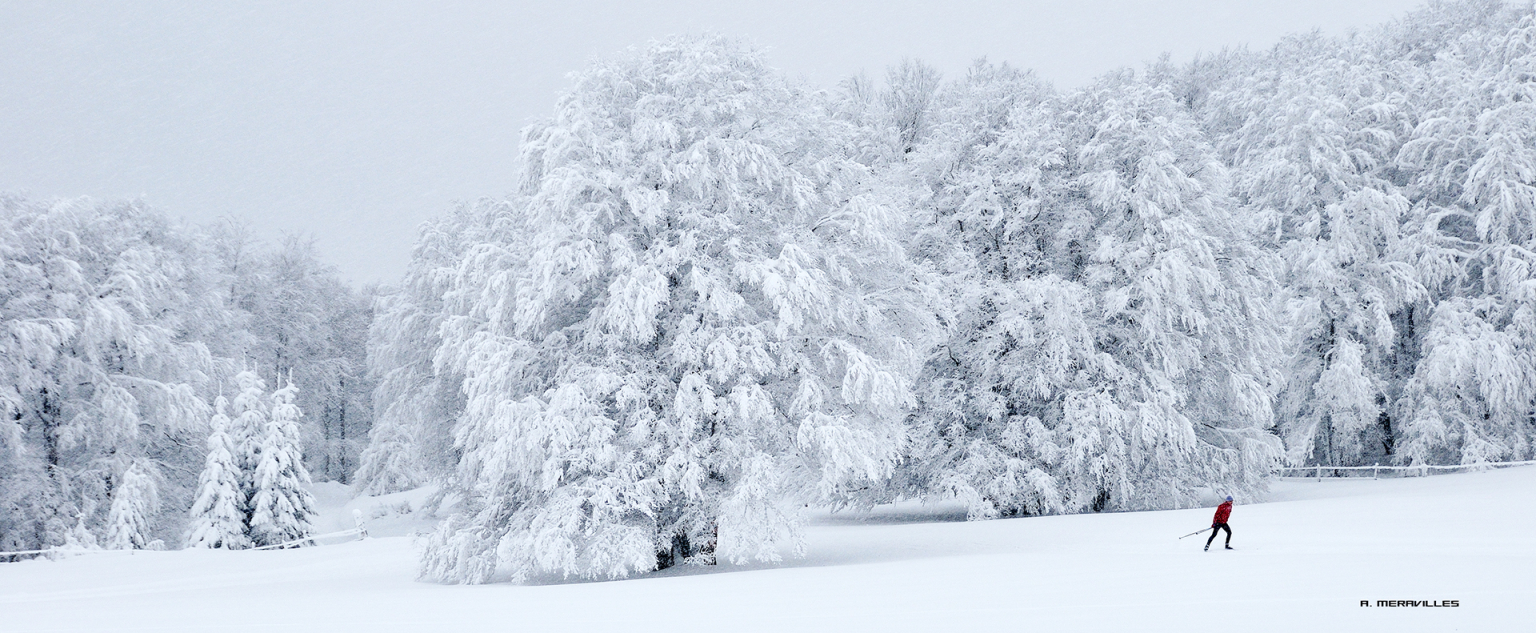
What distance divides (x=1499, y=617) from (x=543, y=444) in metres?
12.8

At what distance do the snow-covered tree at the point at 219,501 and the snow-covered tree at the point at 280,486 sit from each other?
59 cm

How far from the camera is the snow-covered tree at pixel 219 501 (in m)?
32.1

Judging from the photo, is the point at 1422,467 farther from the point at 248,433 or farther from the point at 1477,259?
the point at 248,433

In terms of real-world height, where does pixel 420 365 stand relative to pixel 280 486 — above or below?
above

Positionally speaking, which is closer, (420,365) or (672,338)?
(672,338)

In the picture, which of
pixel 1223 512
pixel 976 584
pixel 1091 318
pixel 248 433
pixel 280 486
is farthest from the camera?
pixel 280 486

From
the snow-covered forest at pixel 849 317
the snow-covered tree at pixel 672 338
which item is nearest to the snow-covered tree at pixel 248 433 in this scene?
the snow-covered forest at pixel 849 317

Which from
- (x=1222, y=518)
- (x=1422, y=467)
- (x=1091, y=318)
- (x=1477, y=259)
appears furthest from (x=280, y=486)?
(x=1477, y=259)

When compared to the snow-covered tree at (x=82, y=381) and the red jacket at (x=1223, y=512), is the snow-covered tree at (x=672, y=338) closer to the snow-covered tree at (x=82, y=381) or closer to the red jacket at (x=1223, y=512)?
the red jacket at (x=1223, y=512)

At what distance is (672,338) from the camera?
20.4 metres

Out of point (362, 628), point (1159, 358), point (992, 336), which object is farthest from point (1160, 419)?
point (362, 628)

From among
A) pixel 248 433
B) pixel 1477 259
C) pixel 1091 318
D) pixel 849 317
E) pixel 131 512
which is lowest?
pixel 131 512

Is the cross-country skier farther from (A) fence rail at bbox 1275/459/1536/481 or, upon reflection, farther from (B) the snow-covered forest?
(A) fence rail at bbox 1275/459/1536/481

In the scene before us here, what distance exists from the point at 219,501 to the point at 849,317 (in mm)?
20231
